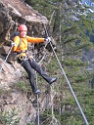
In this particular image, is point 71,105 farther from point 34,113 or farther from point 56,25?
point 56,25

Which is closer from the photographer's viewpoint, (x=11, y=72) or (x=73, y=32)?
(x=11, y=72)

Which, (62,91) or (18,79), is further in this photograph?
(62,91)

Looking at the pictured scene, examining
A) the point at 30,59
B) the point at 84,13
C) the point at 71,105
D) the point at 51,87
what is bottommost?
the point at 71,105

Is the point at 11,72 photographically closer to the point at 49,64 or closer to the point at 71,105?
the point at 49,64

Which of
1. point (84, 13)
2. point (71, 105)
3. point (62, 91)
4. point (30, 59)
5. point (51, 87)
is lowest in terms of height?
point (71, 105)

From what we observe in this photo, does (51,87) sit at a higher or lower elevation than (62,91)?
higher

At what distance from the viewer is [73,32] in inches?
509

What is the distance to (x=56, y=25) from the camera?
12.8 m

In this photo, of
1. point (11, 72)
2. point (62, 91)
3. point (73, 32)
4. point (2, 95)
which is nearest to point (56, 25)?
point (73, 32)

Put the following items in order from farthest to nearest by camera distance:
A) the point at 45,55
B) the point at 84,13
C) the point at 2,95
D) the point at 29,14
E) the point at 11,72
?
the point at 84,13, the point at 45,55, the point at 29,14, the point at 11,72, the point at 2,95

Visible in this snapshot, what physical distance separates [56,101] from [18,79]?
2.43 meters

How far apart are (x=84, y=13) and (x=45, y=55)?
8.43 ft

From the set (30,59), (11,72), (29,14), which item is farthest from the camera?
(29,14)

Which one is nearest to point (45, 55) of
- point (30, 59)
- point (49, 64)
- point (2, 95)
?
point (49, 64)
